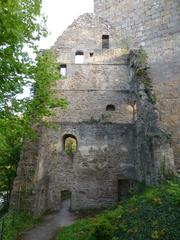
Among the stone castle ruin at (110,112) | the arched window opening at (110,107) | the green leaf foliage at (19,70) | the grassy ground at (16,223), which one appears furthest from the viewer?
the arched window opening at (110,107)

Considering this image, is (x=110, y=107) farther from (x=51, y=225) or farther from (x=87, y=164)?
(x=51, y=225)

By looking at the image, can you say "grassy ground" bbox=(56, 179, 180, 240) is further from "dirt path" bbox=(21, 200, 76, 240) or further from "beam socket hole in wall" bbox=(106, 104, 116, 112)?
"beam socket hole in wall" bbox=(106, 104, 116, 112)

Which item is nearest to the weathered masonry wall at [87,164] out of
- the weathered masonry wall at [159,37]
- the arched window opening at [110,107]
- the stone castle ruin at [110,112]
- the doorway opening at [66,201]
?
the stone castle ruin at [110,112]

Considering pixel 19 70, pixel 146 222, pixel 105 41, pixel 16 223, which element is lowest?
pixel 16 223

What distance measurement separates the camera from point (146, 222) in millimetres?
8211

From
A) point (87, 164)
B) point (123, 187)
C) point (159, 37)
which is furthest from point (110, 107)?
point (123, 187)

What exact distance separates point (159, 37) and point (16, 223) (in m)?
13.0

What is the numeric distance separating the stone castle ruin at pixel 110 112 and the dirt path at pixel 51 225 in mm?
655

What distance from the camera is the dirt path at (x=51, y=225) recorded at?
1077 cm

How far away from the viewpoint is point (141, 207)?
928cm

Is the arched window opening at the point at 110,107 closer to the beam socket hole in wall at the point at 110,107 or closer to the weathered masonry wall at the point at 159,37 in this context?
the beam socket hole in wall at the point at 110,107

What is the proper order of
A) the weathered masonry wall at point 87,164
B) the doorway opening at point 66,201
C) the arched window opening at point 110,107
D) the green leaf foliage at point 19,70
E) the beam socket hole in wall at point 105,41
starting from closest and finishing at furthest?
the green leaf foliage at point 19,70
the weathered masonry wall at point 87,164
the doorway opening at point 66,201
the arched window opening at point 110,107
the beam socket hole in wall at point 105,41

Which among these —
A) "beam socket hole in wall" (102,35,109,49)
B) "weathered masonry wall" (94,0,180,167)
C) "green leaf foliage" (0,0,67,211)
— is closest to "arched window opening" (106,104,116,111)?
"weathered masonry wall" (94,0,180,167)

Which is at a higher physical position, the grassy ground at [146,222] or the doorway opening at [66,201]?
the grassy ground at [146,222]
